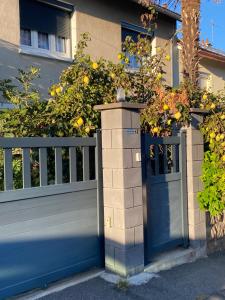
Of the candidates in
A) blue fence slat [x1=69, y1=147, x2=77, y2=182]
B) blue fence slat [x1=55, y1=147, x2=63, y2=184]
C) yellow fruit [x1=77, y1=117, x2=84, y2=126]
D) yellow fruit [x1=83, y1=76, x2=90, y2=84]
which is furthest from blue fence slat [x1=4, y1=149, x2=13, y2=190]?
yellow fruit [x1=83, y1=76, x2=90, y2=84]

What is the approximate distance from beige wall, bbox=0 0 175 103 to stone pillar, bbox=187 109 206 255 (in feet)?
13.2

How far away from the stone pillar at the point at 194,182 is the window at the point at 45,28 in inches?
171

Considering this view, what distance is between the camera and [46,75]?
8812 mm

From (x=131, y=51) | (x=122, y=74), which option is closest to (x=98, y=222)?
(x=122, y=74)

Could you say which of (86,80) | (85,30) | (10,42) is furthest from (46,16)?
(86,80)

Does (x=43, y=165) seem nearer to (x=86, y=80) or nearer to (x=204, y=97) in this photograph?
(x=86, y=80)

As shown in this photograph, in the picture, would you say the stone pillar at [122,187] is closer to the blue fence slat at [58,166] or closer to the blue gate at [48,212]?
the blue gate at [48,212]

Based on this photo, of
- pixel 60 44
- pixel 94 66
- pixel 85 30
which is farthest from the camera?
pixel 85 30

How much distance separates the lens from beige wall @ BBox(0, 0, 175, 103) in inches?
316

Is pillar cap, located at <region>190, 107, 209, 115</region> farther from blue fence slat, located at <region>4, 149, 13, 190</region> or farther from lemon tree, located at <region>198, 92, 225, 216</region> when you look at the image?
blue fence slat, located at <region>4, 149, 13, 190</region>

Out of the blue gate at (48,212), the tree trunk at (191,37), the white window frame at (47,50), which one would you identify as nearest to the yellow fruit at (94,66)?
the blue gate at (48,212)

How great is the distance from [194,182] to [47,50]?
497 cm

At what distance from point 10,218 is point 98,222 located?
125 cm

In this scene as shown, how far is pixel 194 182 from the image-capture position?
5773 mm
